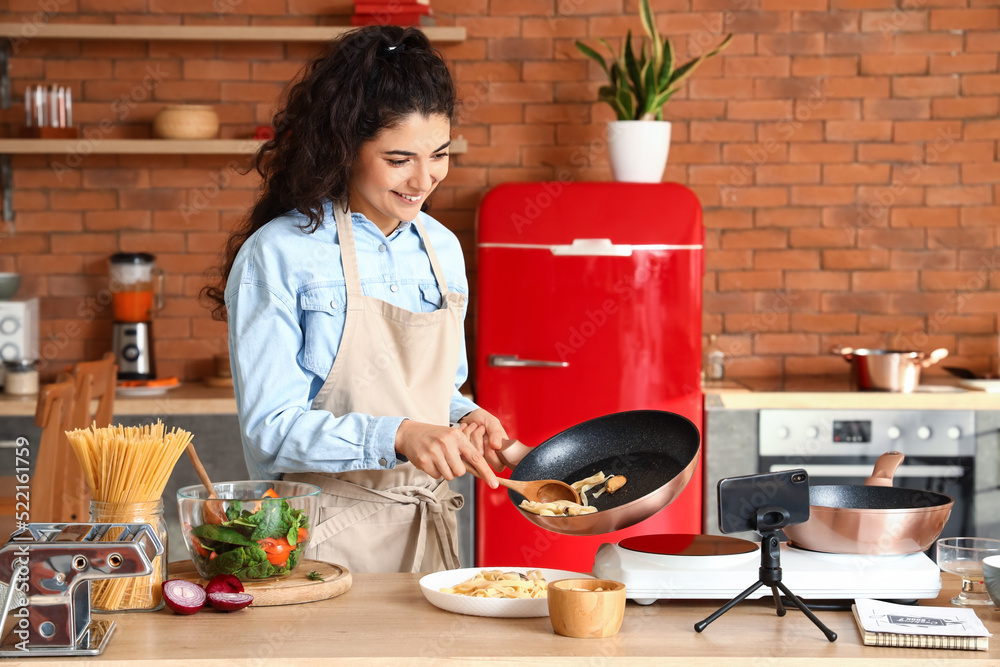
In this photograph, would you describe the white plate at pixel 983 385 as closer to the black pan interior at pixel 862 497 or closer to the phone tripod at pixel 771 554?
the black pan interior at pixel 862 497

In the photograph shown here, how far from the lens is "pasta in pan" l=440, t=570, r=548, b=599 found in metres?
1.38

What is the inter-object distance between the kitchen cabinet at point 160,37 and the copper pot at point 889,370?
1.48 metres

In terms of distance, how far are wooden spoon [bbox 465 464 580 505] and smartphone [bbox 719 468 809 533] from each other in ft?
0.86

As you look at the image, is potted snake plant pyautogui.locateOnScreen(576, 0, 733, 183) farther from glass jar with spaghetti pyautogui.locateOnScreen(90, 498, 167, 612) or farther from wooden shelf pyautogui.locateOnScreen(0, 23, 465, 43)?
glass jar with spaghetti pyautogui.locateOnScreen(90, 498, 167, 612)

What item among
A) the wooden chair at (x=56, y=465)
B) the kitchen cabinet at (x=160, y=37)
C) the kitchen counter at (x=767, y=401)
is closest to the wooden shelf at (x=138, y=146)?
the kitchen cabinet at (x=160, y=37)

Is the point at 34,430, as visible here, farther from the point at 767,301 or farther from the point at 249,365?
the point at 767,301

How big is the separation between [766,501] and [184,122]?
2700 millimetres

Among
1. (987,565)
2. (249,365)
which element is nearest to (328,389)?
(249,365)

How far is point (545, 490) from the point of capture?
155 cm

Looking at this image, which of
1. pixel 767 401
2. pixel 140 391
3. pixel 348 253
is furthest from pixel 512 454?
pixel 140 391

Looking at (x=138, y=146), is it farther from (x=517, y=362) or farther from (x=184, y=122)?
(x=517, y=362)

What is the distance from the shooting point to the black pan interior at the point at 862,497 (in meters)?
1.54

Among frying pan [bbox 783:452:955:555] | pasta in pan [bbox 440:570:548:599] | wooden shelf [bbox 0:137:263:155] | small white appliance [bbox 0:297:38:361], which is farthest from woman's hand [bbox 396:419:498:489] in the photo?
small white appliance [bbox 0:297:38:361]

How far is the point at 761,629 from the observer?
131cm
